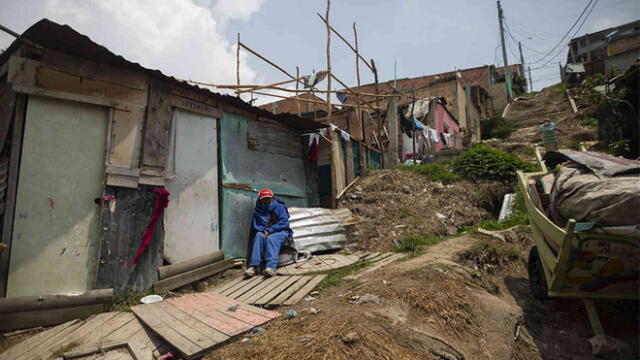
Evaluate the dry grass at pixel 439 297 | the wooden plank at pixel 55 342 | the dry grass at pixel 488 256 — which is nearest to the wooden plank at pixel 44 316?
the wooden plank at pixel 55 342

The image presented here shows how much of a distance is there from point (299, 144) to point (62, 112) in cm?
488

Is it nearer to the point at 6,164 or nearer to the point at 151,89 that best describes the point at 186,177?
the point at 151,89

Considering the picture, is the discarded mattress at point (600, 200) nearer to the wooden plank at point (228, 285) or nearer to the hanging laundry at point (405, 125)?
the wooden plank at point (228, 285)

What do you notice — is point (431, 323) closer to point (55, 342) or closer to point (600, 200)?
point (600, 200)

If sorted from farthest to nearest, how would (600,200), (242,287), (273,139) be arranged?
1. (273,139)
2. (242,287)
3. (600,200)

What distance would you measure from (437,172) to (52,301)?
30.0 feet

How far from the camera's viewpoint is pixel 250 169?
6805mm

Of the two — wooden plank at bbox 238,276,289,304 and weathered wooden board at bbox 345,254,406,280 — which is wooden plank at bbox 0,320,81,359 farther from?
weathered wooden board at bbox 345,254,406,280

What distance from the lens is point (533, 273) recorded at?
4348 mm

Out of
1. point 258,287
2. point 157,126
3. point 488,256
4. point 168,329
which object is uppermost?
point 157,126

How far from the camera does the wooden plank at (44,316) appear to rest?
367 centimetres

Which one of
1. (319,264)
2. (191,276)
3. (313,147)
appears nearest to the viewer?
(191,276)

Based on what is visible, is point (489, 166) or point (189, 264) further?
point (489, 166)

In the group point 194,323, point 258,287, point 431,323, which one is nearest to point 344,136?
point 258,287
